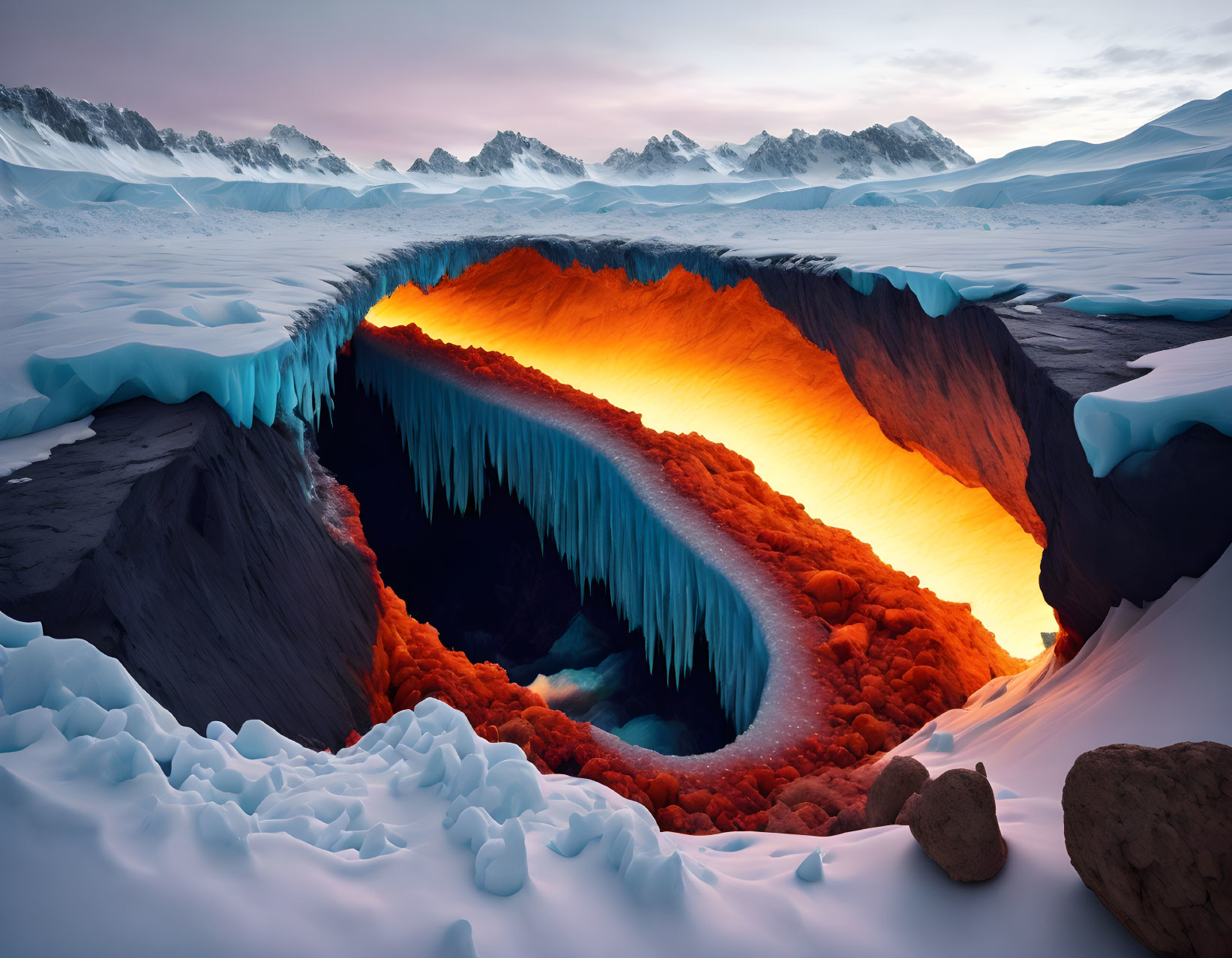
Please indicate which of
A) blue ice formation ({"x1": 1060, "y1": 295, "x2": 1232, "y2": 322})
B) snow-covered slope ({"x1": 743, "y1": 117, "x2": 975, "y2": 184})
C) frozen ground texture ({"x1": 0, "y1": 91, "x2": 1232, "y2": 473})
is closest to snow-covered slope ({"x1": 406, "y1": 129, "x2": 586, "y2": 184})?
snow-covered slope ({"x1": 743, "y1": 117, "x2": 975, "y2": 184})

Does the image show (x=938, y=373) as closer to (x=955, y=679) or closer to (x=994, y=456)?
(x=994, y=456)

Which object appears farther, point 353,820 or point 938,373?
point 938,373

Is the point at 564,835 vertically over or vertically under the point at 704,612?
over

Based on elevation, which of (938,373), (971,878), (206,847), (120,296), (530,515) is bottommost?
(530,515)

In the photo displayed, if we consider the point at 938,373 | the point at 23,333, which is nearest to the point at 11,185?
the point at 23,333

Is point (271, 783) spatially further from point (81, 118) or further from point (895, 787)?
point (81, 118)

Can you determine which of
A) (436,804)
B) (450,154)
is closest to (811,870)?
(436,804)

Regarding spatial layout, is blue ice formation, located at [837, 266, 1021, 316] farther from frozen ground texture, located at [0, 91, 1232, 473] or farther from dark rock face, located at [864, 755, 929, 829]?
dark rock face, located at [864, 755, 929, 829]
